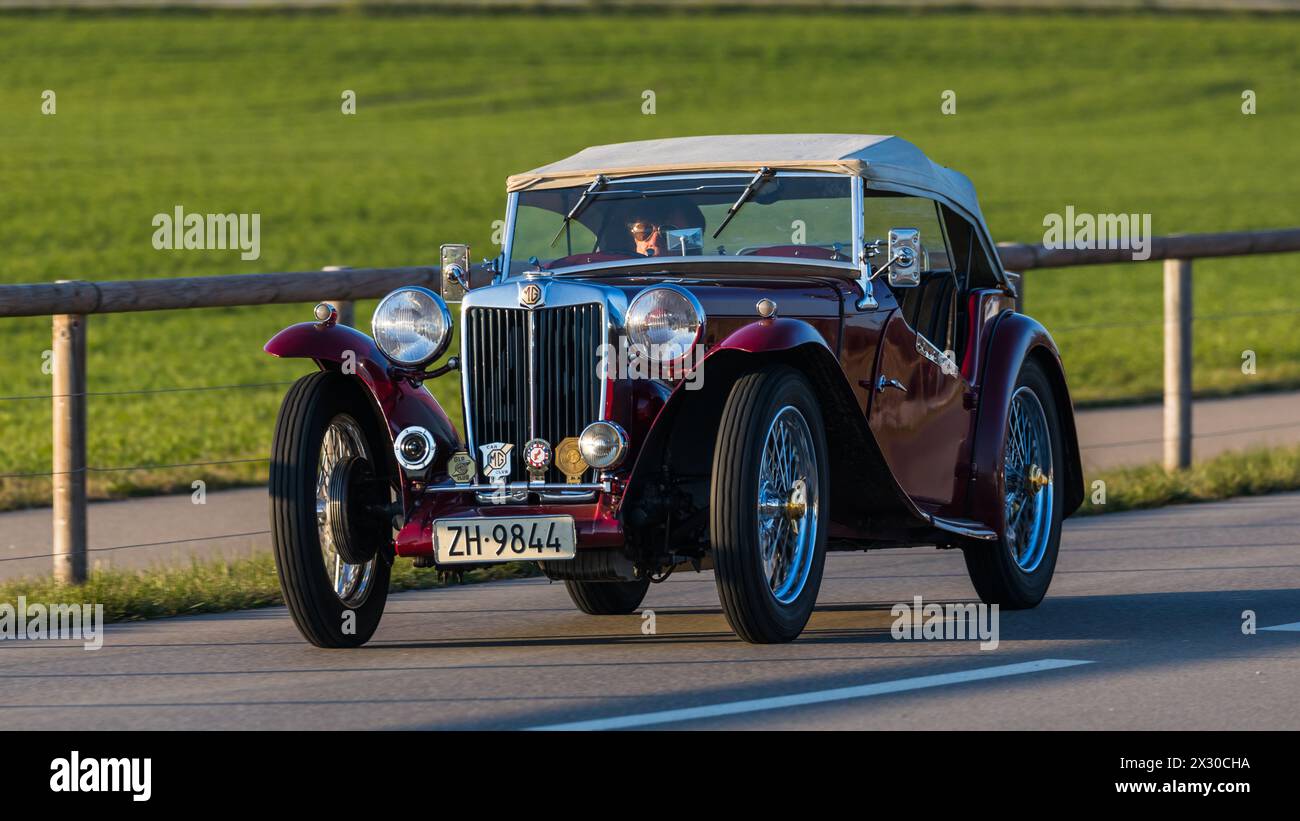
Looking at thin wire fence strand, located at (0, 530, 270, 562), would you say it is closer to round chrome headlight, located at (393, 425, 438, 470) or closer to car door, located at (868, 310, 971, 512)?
round chrome headlight, located at (393, 425, 438, 470)

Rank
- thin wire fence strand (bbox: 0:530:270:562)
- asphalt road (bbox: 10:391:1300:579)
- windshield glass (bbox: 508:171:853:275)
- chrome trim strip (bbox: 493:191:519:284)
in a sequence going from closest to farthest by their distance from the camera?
1. windshield glass (bbox: 508:171:853:275)
2. chrome trim strip (bbox: 493:191:519:284)
3. thin wire fence strand (bbox: 0:530:270:562)
4. asphalt road (bbox: 10:391:1300:579)

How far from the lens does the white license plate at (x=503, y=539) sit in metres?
7.30

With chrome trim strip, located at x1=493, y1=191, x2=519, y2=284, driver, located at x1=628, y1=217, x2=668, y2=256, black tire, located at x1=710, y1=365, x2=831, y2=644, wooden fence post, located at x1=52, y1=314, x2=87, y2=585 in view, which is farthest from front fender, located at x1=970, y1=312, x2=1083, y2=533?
wooden fence post, located at x1=52, y1=314, x2=87, y2=585

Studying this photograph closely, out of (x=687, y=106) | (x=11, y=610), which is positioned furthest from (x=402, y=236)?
(x=11, y=610)

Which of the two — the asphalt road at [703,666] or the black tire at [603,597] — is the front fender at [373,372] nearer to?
the asphalt road at [703,666]

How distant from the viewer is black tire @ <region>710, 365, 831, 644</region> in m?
7.28

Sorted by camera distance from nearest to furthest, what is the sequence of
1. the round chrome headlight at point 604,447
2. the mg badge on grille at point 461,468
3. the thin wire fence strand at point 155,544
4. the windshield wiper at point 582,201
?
the round chrome headlight at point 604,447 → the mg badge on grille at point 461,468 → the windshield wiper at point 582,201 → the thin wire fence strand at point 155,544

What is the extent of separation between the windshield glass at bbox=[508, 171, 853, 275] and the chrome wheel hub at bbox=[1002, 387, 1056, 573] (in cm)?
122

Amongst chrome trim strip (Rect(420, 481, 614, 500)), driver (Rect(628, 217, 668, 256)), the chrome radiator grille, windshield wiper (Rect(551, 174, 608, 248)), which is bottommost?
chrome trim strip (Rect(420, 481, 614, 500))

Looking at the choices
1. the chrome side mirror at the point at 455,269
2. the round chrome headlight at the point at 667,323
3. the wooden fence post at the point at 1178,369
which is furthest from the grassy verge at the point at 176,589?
the wooden fence post at the point at 1178,369

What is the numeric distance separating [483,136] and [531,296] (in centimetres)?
4036

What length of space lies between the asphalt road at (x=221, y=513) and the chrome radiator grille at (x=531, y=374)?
8.32 feet

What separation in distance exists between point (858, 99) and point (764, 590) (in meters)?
46.4

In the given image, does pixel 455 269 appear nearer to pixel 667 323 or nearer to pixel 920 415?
pixel 667 323
